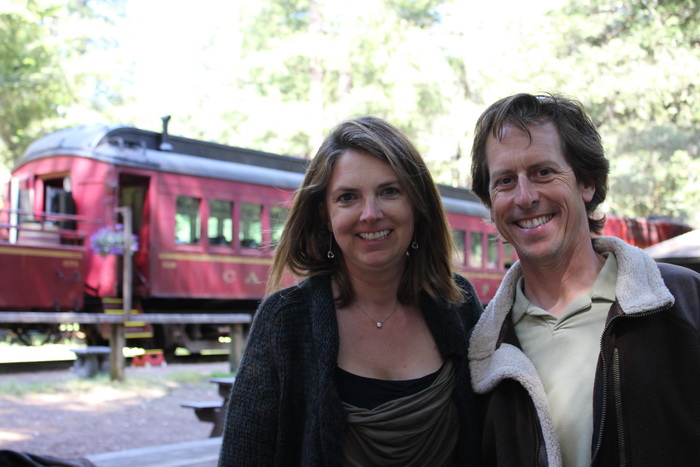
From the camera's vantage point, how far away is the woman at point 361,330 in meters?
2.03

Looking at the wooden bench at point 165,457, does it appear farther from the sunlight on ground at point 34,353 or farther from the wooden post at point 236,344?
the sunlight on ground at point 34,353

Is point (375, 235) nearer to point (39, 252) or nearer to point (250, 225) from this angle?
point (39, 252)

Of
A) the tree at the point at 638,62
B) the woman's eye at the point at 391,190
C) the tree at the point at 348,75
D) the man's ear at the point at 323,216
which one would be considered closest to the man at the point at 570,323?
the woman's eye at the point at 391,190

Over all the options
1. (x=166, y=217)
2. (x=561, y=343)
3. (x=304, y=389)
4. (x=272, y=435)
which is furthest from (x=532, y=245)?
(x=166, y=217)

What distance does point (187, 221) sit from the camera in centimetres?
1312

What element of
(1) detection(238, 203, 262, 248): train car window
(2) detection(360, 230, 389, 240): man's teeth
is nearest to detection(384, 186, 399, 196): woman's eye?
(2) detection(360, 230, 389, 240): man's teeth

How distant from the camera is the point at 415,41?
66.4 feet

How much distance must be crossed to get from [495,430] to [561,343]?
0.29 metres

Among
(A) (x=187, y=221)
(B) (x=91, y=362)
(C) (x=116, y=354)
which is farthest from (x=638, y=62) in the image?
(B) (x=91, y=362)

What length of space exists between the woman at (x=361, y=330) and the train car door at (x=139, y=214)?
10.8 metres

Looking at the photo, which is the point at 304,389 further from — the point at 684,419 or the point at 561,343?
the point at 684,419

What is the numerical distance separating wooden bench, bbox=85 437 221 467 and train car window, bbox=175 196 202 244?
8.68 metres

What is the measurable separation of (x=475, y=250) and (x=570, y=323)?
53.8 feet

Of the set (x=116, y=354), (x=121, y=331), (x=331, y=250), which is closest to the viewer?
(x=331, y=250)
